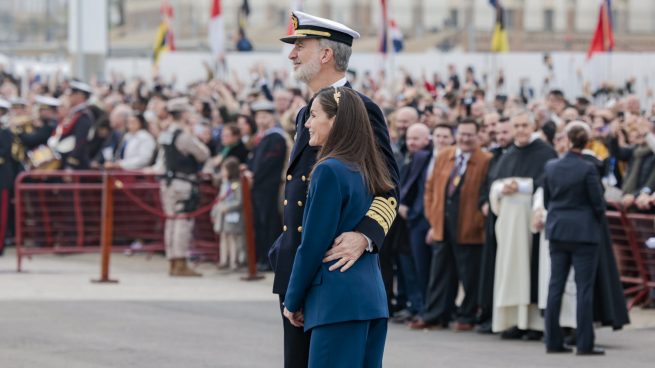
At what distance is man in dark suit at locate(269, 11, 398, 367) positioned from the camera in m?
7.30

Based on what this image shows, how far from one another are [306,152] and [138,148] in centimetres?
1202

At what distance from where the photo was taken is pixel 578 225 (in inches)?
468

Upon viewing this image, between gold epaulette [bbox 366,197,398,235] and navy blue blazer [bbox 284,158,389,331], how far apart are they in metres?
0.05

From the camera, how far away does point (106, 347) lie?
11.9m

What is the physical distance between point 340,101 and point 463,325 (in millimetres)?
6866

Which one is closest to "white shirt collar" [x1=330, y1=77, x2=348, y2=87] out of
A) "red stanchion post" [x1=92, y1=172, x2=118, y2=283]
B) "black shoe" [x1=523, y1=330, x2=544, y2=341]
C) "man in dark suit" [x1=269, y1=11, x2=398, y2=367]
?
"man in dark suit" [x1=269, y1=11, x2=398, y2=367]

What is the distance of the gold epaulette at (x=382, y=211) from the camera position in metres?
7.09

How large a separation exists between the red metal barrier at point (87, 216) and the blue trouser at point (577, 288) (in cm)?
752

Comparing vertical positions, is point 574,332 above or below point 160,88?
below

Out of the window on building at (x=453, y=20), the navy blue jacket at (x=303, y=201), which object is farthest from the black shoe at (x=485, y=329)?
the window on building at (x=453, y=20)

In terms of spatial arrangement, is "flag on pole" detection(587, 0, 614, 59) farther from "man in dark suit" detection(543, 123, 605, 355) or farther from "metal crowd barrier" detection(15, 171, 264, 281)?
"man in dark suit" detection(543, 123, 605, 355)

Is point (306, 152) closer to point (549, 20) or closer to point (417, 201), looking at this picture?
point (417, 201)

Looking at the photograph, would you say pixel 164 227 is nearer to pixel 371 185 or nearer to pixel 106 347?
pixel 106 347

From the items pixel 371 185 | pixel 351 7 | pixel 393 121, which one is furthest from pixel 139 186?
pixel 351 7
